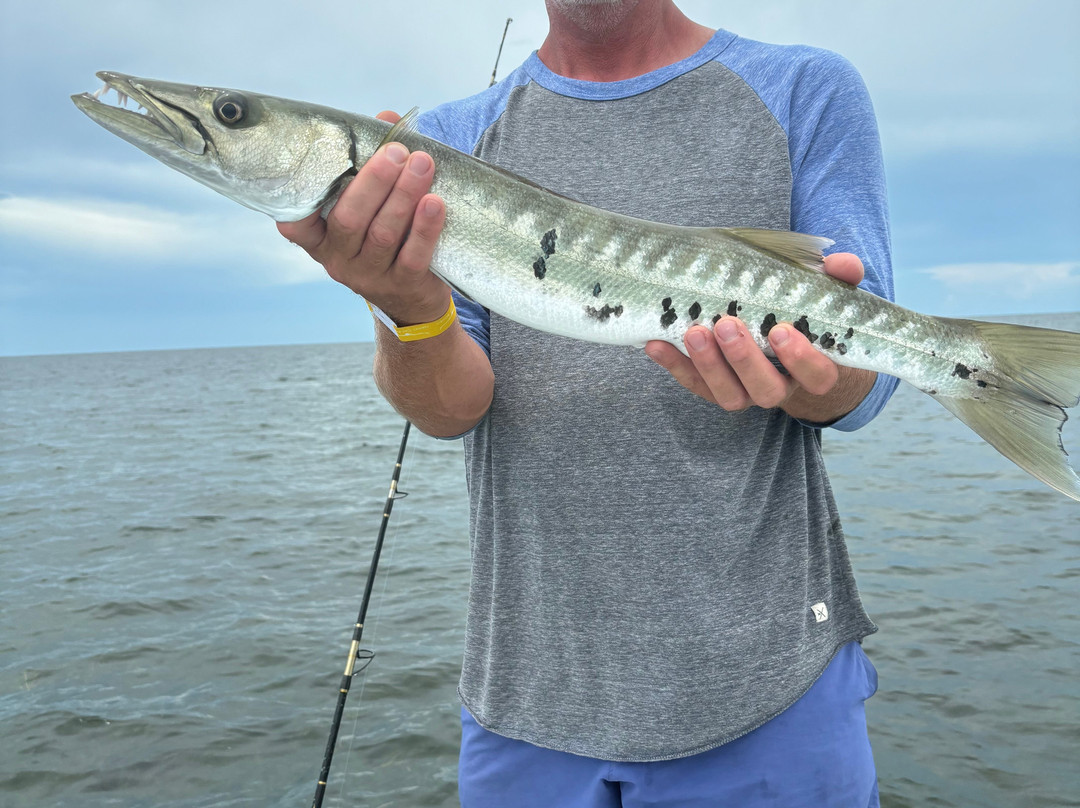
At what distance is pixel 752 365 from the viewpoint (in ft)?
7.18

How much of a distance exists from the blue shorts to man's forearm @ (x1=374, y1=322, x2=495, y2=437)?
3.56 ft

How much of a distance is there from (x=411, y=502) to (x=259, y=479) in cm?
545

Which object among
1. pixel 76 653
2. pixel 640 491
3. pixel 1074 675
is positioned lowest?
pixel 76 653

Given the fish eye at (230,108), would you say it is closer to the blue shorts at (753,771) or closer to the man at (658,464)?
the man at (658,464)

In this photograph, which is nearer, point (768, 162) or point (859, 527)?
point (768, 162)

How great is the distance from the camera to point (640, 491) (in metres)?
2.45

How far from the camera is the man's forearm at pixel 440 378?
2447mm

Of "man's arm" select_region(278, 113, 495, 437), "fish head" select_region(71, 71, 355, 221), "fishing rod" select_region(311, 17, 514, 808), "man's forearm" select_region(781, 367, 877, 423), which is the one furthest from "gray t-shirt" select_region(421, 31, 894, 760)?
"fishing rod" select_region(311, 17, 514, 808)

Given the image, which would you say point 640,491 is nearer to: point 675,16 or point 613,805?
point 613,805

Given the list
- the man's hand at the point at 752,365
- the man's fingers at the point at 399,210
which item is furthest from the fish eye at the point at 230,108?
the man's hand at the point at 752,365

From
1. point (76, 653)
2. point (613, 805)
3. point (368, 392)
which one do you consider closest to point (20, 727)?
point (76, 653)

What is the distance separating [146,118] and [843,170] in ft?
7.06

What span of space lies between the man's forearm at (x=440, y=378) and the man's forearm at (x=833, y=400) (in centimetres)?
98

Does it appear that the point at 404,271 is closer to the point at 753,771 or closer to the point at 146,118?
the point at 146,118
